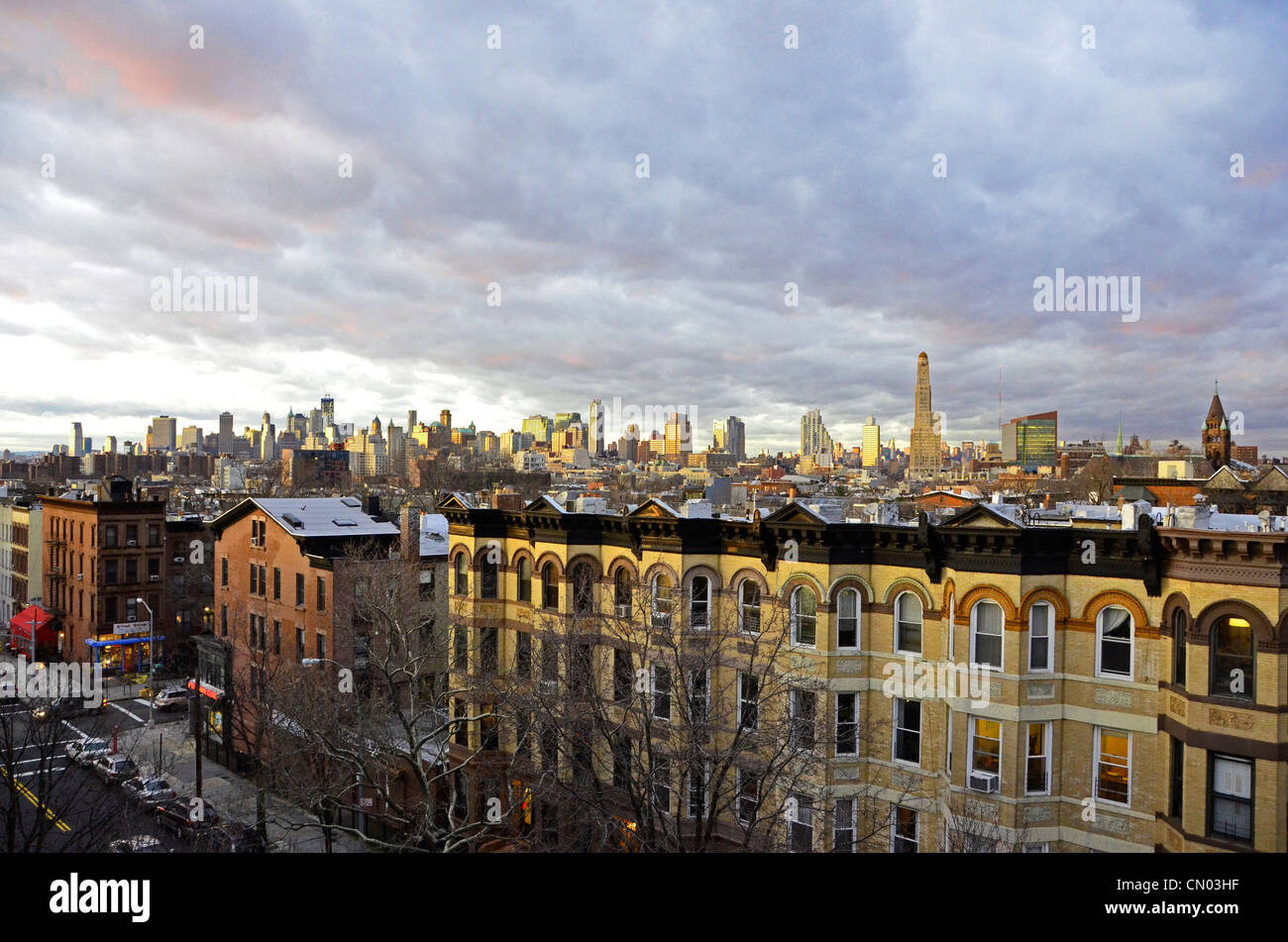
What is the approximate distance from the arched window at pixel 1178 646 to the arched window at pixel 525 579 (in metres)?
17.9

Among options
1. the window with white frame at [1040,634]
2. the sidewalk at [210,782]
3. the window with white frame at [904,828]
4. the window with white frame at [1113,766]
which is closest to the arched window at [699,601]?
the window with white frame at [904,828]

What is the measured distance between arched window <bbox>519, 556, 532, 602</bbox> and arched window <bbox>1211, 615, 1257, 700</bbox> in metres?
18.6

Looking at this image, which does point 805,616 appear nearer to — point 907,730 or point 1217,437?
point 907,730

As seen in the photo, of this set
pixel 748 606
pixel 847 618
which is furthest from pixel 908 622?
pixel 748 606

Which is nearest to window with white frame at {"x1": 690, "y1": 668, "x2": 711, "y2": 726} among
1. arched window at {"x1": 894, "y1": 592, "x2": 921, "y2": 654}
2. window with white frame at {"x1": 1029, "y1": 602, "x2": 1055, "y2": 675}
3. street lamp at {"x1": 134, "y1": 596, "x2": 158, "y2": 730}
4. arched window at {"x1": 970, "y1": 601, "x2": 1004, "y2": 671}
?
arched window at {"x1": 894, "y1": 592, "x2": 921, "y2": 654}

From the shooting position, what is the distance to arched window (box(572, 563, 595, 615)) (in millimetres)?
25062

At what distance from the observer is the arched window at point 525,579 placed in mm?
27297

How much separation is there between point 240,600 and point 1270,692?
39.2m

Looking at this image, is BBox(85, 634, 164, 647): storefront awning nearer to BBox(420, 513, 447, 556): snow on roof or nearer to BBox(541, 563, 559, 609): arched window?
BBox(420, 513, 447, 556): snow on roof

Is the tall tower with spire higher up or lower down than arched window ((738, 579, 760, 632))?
higher up

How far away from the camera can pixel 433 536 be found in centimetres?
3809

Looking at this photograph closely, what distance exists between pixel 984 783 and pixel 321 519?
98.7ft
